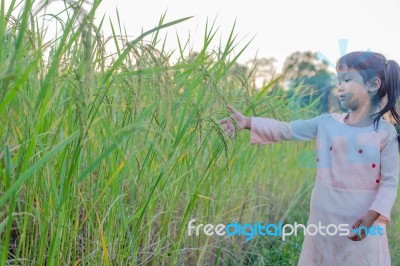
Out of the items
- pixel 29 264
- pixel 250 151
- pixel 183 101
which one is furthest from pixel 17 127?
pixel 250 151

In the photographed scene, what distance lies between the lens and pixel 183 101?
1896 mm

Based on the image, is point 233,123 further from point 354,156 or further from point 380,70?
point 380,70

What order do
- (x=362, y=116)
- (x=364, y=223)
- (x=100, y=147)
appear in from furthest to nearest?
(x=362, y=116) → (x=364, y=223) → (x=100, y=147)

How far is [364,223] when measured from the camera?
1982 mm

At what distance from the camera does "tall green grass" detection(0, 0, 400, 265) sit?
1302 millimetres

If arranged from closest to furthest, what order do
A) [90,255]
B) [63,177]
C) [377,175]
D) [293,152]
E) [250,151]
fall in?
[63,177] → [90,255] → [377,175] → [250,151] → [293,152]

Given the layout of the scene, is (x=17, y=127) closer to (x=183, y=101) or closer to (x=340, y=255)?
Result: (x=183, y=101)

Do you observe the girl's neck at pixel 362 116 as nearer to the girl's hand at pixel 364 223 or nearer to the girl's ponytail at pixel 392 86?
the girl's ponytail at pixel 392 86

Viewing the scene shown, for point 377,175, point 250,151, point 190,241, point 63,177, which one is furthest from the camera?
point 250,151

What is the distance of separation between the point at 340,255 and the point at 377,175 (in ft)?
0.97

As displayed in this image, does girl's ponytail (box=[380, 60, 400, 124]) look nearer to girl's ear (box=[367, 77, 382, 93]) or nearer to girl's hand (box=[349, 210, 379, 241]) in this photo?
girl's ear (box=[367, 77, 382, 93])

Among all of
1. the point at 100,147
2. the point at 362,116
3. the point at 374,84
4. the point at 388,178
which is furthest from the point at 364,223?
the point at 100,147

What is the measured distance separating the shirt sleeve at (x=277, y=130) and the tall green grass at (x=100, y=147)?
Answer: 0.22ft

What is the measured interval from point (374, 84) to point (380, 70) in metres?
0.07
